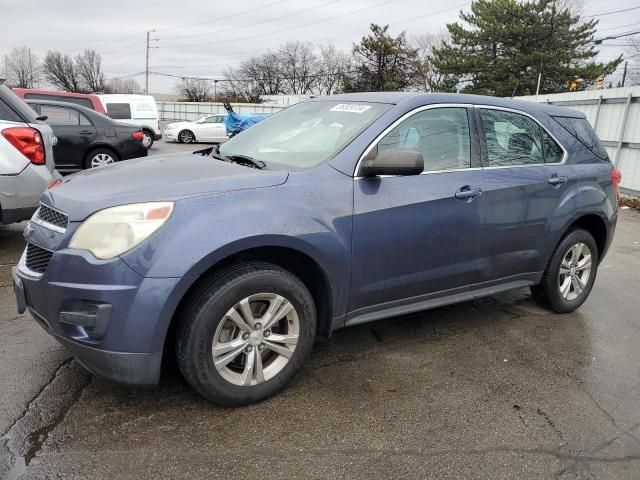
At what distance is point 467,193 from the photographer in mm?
3434

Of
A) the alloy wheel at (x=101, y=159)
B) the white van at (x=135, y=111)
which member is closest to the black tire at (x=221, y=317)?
the alloy wheel at (x=101, y=159)

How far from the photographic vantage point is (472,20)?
37125mm

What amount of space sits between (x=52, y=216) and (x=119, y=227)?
21.1 inches

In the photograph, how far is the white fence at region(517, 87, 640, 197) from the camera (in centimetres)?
1047

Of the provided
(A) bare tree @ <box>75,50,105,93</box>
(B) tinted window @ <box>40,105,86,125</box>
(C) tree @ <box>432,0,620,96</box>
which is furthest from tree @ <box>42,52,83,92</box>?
(B) tinted window @ <box>40,105,86,125</box>

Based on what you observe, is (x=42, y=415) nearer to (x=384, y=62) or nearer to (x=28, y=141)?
(x=28, y=141)

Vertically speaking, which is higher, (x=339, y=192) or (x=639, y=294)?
(x=339, y=192)

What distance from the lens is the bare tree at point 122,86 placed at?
8419 cm

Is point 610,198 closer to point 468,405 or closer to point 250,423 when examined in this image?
point 468,405

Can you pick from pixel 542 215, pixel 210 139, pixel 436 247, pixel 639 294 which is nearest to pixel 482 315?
pixel 542 215

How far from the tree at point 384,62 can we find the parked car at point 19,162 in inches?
1771

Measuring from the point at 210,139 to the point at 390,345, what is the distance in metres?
22.4

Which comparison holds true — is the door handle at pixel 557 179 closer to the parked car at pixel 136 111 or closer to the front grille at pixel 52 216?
the front grille at pixel 52 216

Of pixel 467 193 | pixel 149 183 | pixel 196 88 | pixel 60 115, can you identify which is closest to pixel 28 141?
pixel 149 183
